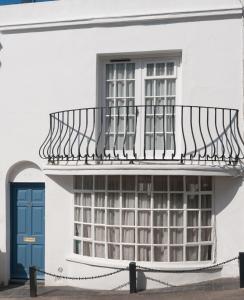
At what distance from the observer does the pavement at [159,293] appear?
9.62 m

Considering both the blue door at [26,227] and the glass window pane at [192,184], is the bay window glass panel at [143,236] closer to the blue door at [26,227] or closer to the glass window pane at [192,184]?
the glass window pane at [192,184]

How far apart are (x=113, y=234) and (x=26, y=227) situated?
232cm

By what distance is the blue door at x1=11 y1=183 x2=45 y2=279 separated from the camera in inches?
476

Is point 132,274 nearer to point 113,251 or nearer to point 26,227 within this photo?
point 113,251

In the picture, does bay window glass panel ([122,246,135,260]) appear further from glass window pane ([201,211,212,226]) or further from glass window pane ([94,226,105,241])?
glass window pane ([201,211,212,226])

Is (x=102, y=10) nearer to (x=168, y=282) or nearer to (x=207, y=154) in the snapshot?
(x=207, y=154)

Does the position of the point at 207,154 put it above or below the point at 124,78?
below

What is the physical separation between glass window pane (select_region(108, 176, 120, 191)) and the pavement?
84.2 inches

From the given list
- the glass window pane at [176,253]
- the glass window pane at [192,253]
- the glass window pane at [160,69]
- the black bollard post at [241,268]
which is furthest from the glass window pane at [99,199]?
the black bollard post at [241,268]

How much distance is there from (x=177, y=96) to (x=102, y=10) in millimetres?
2497

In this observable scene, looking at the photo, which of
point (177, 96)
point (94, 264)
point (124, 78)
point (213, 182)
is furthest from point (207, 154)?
point (94, 264)

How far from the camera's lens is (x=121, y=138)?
11523 mm

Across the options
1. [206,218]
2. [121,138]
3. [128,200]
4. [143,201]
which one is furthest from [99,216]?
[206,218]

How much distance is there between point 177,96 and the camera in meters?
11.3
